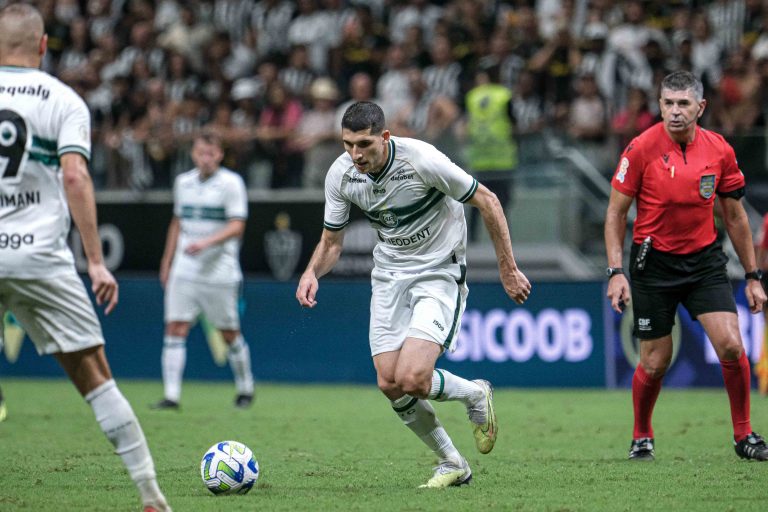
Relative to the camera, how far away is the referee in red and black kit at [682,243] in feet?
27.0

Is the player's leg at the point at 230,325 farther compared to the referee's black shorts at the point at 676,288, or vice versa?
the player's leg at the point at 230,325

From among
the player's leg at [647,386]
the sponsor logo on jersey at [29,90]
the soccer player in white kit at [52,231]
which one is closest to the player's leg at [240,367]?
the player's leg at [647,386]

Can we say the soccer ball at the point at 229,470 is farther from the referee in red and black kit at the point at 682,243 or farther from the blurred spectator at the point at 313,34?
the blurred spectator at the point at 313,34

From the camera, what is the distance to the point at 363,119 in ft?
23.1

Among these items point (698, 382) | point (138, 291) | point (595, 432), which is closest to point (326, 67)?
point (138, 291)

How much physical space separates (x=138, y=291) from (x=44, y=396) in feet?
9.06

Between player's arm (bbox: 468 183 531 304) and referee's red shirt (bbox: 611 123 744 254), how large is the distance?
1553 millimetres

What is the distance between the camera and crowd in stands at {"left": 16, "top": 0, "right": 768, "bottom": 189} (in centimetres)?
1572

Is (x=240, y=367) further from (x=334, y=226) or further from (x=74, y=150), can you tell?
(x=74, y=150)

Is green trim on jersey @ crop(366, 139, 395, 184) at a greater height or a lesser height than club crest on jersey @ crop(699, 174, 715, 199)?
greater

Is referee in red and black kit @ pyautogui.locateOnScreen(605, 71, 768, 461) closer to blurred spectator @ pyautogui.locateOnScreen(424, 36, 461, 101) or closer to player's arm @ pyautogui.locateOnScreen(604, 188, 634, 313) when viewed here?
player's arm @ pyautogui.locateOnScreen(604, 188, 634, 313)

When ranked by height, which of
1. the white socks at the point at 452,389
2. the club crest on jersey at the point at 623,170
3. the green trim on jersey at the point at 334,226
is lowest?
the white socks at the point at 452,389

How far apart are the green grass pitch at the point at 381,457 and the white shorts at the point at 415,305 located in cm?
89

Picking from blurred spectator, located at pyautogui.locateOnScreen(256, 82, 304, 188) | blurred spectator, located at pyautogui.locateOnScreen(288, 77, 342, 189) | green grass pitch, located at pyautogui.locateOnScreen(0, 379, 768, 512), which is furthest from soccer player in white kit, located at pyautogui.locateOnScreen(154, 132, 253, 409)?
blurred spectator, located at pyautogui.locateOnScreen(256, 82, 304, 188)
